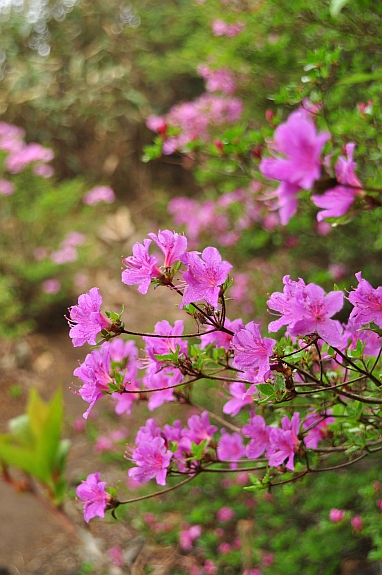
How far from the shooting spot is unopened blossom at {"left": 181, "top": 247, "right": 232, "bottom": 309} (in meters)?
0.73

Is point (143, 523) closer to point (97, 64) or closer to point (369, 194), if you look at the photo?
point (369, 194)

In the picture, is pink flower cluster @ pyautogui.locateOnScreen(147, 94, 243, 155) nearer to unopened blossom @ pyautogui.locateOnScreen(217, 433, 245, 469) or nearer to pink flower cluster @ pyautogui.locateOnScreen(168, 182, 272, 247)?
pink flower cluster @ pyautogui.locateOnScreen(168, 182, 272, 247)

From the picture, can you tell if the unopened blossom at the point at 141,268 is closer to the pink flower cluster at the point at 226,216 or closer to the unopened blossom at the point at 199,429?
the unopened blossom at the point at 199,429

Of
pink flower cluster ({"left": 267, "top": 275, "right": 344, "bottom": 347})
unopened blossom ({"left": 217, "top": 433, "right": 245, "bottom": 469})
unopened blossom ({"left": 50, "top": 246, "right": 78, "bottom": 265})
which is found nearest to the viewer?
pink flower cluster ({"left": 267, "top": 275, "right": 344, "bottom": 347})

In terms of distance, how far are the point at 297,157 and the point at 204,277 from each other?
0.28m

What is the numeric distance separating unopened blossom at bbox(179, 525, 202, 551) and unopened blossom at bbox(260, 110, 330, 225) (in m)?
2.21

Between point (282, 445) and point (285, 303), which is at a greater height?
point (285, 303)

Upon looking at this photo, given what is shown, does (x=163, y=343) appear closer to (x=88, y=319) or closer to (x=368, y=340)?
(x=88, y=319)

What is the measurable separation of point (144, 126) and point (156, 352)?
6970 millimetres

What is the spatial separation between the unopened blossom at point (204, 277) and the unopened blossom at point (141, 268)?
0.17 feet

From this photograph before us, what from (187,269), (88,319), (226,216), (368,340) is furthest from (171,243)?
(226,216)

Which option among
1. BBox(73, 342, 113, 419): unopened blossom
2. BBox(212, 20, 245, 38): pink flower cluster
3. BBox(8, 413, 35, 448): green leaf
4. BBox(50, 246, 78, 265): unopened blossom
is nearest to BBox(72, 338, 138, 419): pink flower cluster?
BBox(73, 342, 113, 419): unopened blossom

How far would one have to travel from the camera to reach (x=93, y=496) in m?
0.97

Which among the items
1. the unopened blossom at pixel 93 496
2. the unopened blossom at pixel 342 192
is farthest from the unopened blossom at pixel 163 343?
the unopened blossom at pixel 342 192
